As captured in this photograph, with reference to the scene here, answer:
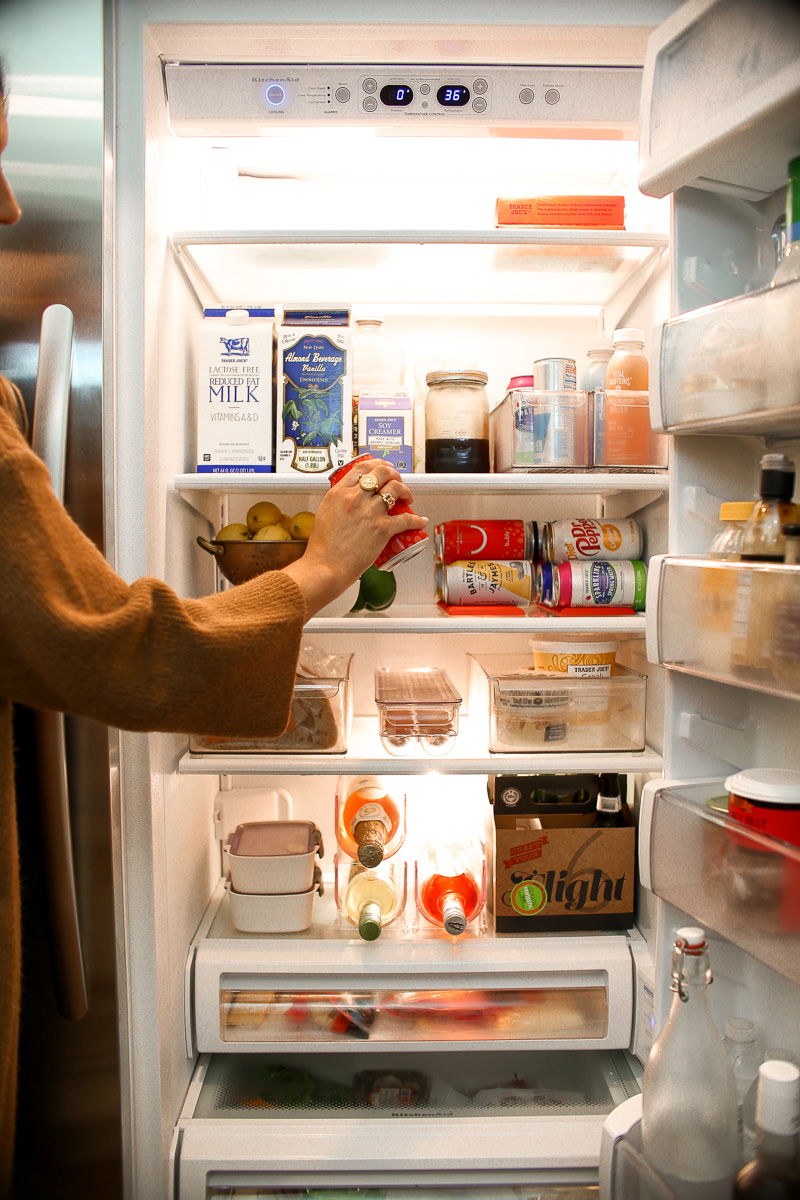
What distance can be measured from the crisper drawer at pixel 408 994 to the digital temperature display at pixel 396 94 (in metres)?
1.54

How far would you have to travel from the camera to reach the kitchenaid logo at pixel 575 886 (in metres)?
1.47

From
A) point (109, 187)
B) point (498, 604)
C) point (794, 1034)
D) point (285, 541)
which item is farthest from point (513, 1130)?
point (109, 187)

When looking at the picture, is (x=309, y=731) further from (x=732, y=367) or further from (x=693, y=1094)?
(x=732, y=367)

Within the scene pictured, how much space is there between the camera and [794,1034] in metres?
0.98

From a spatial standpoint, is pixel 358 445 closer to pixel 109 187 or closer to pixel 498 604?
pixel 498 604

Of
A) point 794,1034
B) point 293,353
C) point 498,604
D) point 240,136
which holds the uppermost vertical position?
point 240,136

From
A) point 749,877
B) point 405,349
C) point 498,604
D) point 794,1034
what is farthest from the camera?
point 405,349

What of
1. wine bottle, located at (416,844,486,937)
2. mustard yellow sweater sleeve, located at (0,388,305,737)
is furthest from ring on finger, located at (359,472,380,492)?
wine bottle, located at (416,844,486,937)

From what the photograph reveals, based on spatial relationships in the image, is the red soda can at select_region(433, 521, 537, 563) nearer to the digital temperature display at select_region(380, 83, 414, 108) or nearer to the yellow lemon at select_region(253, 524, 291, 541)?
the yellow lemon at select_region(253, 524, 291, 541)

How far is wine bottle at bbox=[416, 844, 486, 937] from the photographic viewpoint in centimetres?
138

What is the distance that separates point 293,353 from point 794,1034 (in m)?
1.30

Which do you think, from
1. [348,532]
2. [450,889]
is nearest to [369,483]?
[348,532]

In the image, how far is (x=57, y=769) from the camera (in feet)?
3.47

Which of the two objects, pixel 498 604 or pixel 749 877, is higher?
pixel 498 604
